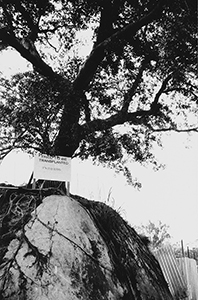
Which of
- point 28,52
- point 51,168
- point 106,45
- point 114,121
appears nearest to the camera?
point 51,168

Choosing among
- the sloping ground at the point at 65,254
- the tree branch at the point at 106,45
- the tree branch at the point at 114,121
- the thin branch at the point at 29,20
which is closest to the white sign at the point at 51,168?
the sloping ground at the point at 65,254

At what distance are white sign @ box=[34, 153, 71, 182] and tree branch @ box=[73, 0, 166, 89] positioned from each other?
2506mm

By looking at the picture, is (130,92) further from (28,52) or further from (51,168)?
(51,168)

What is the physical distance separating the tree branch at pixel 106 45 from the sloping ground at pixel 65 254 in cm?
307

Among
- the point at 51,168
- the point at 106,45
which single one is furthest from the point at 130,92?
the point at 51,168

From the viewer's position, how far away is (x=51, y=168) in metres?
5.19

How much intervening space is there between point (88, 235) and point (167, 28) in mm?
5242

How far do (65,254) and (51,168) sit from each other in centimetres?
155

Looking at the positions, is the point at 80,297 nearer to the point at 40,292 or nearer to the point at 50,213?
the point at 40,292

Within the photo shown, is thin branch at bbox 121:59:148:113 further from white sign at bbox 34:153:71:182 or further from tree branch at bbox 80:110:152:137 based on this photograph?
white sign at bbox 34:153:71:182

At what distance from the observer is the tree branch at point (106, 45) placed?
6700 mm

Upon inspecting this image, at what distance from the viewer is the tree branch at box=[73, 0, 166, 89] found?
264 inches

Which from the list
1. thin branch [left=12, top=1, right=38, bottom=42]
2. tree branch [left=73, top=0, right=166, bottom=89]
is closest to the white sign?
tree branch [left=73, top=0, right=166, bottom=89]

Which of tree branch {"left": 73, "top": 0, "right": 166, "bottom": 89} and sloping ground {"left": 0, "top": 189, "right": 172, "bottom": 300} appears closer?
sloping ground {"left": 0, "top": 189, "right": 172, "bottom": 300}
